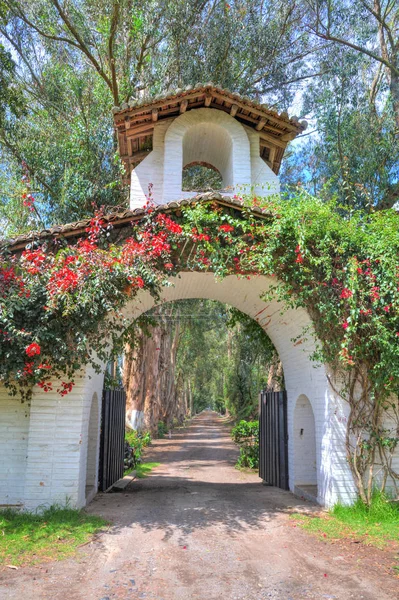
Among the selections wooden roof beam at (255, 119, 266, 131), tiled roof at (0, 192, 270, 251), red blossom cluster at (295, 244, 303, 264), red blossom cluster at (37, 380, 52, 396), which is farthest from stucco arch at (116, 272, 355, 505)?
wooden roof beam at (255, 119, 266, 131)

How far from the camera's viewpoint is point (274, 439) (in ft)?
34.4

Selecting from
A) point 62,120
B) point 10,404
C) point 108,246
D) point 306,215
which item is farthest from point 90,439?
point 62,120

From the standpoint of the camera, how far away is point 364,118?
1367cm

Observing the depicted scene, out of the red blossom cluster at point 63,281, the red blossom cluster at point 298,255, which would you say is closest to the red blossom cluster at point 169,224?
the red blossom cluster at point 63,281

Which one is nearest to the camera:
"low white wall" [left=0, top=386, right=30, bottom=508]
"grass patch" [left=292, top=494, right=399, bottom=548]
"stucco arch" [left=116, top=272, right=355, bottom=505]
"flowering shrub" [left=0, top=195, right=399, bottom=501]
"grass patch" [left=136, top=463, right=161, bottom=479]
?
"grass patch" [left=292, top=494, right=399, bottom=548]

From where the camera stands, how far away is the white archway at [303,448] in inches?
372

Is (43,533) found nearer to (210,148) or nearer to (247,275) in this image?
(247,275)

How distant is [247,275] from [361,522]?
13.6 feet

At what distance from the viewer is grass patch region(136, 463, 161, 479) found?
12.9m

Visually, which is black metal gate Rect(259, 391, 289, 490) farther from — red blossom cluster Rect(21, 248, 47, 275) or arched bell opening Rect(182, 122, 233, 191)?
red blossom cluster Rect(21, 248, 47, 275)

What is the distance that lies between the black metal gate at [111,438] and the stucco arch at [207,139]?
4501 mm

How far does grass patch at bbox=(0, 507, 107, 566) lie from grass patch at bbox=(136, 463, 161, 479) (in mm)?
5874

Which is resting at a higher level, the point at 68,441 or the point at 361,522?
the point at 68,441

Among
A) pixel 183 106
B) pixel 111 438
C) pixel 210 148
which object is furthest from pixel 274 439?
pixel 183 106
